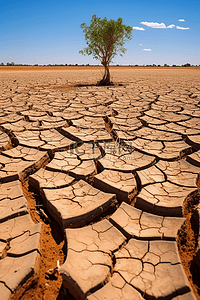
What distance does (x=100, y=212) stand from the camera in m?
1.52

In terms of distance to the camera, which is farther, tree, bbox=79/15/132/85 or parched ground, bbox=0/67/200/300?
tree, bbox=79/15/132/85

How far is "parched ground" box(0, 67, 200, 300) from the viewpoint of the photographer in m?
1.03

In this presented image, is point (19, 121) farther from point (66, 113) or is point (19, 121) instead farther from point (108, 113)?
point (108, 113)

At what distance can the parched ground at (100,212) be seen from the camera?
1030 millimetres

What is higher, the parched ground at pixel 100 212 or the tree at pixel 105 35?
the tree at pixel 105 35

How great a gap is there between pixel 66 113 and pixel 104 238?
9.41ft

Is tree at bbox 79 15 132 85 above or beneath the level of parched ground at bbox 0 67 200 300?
above

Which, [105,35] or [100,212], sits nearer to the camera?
[100,212]

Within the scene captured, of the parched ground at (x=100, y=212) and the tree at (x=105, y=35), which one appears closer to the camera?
the parched ground at (x=100, y=212)

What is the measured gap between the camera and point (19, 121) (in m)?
3.41

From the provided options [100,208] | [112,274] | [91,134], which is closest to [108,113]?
[91,134]

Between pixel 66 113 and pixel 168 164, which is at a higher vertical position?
pixel 66 113

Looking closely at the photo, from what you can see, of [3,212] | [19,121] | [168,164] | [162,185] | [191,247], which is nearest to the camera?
[191,247]

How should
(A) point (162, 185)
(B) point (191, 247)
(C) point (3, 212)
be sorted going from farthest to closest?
1. (A) point (162, 185)
2. (C) point (3, 212)
3. (B) point (191, 247)
